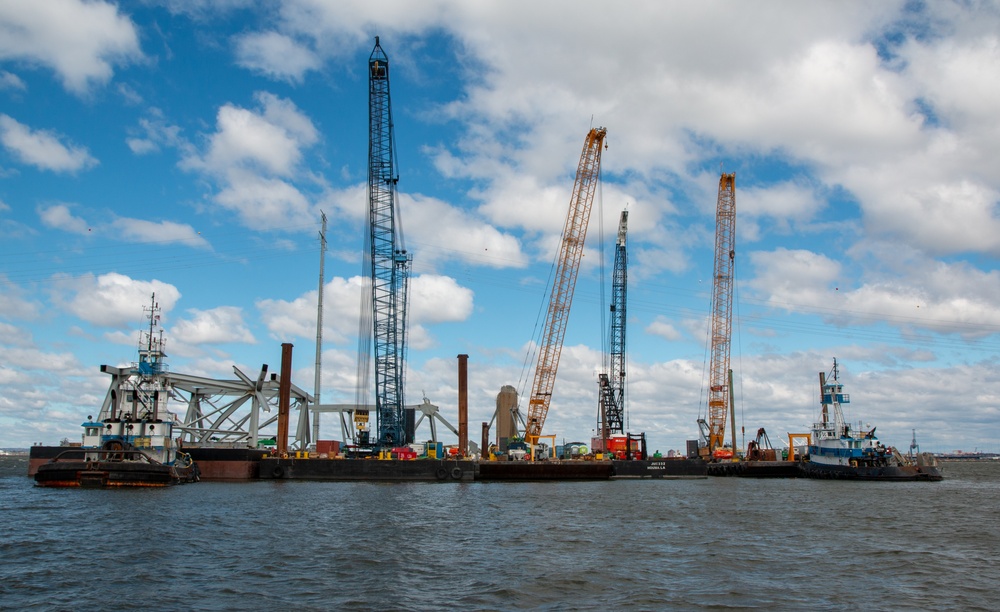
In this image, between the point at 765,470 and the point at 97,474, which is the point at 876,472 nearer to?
the point at 765,470

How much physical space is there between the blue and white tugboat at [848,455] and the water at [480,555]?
44.4 meters

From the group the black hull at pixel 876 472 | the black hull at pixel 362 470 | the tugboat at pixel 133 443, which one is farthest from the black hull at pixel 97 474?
the black hull at pixel 876 472

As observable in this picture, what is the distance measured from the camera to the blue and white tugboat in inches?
3866

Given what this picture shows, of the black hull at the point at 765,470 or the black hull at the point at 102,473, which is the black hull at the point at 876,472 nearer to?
the black hull at the point at 765,470

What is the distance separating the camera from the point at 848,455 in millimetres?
99875

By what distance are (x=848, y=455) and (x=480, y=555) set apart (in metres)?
84.0

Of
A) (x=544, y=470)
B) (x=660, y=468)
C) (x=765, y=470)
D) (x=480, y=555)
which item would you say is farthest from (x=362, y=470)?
(x=765, y=470)

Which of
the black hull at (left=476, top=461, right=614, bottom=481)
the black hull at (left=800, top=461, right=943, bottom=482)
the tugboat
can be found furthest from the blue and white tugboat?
the tugboat

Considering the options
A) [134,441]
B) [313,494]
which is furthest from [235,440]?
[313,494]

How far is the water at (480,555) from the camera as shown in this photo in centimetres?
2325

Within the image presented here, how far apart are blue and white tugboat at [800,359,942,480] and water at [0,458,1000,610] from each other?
44.4 metres

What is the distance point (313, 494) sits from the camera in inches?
2480

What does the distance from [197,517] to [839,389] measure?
289 ft

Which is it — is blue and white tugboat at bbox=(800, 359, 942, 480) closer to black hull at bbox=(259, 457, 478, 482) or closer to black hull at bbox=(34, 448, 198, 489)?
black hull at bbox=(259, 457, 478, 482)
